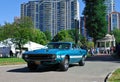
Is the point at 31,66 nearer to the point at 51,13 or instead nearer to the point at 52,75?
the point at 52,75

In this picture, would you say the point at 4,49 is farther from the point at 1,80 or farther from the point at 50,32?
the point at 50,32

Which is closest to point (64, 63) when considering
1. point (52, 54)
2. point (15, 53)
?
point (52, 54)

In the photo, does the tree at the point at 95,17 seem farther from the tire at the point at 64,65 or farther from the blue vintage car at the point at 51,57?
the tire at the point at 64,65

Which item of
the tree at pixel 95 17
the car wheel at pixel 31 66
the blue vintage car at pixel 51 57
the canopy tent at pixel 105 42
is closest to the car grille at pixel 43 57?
the blue vintage car at pixel 51 57

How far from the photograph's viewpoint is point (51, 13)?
152 m

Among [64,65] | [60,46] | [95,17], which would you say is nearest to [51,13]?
[95,17]

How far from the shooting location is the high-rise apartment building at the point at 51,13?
139675mm

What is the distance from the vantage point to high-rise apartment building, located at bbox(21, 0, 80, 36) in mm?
139675

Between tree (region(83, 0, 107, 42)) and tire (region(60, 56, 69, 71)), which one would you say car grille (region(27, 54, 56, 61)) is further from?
tree (region(83, 0, 107, 42))

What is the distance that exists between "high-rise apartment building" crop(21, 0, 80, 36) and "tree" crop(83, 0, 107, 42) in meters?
64.1

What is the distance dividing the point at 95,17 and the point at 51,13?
8777 centimetres

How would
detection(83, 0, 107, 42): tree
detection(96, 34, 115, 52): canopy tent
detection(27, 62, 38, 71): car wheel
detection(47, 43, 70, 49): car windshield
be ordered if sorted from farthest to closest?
1. detection(96, 34, 115, 52): canopy tent
2. detection(83, 0, 107, 42): tree
3. detection(47, 43, 70, 49): car windshield
4. detection(27, 62, 38, 71): car wheel

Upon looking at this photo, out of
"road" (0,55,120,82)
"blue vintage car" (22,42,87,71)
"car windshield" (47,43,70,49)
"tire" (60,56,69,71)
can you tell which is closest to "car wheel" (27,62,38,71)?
"blue vintage car" (22,42,87,71)

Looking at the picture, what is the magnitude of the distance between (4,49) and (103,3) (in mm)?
21960
